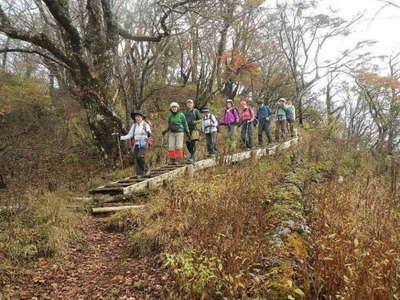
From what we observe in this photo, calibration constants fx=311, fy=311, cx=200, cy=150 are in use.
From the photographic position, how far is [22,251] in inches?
177

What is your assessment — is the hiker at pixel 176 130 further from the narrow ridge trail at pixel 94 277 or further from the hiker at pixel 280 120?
the hiker at pixel 280 120

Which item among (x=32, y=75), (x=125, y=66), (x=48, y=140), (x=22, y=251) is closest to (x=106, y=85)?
(x=125, y=66)

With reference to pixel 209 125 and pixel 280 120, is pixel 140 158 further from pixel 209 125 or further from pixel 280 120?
pixel 280 120

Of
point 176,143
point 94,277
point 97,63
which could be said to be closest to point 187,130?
point 176,143

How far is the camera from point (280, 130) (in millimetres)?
14891

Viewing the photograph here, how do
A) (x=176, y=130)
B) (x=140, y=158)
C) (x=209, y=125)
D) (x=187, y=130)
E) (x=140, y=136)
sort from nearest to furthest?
1. (x=140, y=136)
2. (x=140, y=158)
3. (x=176, y=130)
4. (x=187, y=130)
5. (x=209, y=125)

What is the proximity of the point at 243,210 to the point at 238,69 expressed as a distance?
14.9 metres

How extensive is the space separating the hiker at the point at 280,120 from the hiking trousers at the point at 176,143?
6003mm

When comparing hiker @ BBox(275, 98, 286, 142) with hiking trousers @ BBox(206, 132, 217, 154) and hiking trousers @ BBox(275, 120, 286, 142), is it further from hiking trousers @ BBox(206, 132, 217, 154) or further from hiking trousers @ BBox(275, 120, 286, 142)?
hiking trousers @ BBox(206, 132, 217, 154)

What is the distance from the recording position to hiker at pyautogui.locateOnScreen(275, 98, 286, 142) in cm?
1369

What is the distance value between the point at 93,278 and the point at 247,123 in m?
8.41

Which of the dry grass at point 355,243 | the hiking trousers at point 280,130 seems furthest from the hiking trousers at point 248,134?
the dry grass at point 355,243

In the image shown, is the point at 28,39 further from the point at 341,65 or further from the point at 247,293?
the point at 341,65

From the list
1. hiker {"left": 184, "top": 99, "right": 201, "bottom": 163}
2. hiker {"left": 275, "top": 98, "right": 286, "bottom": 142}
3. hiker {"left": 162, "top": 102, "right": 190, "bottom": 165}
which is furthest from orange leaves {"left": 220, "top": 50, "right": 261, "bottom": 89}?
hiker {"left": 162, "top": 102, "right": 190, "bottom": 165}
